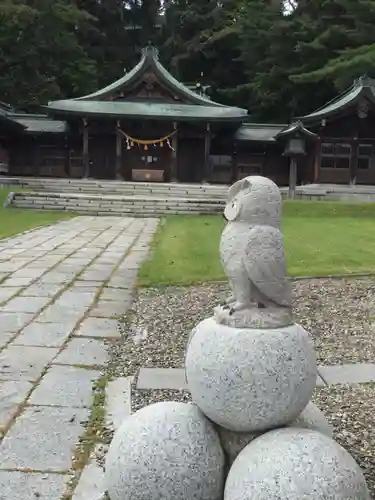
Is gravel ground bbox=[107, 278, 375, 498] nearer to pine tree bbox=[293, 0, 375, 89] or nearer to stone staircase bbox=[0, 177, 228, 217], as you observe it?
stone staircase bbox=[0, 177, 228, 217]

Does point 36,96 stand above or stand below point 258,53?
below

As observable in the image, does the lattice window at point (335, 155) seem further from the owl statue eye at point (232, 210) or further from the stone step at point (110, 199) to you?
the owl statue eye at point (232, 210)

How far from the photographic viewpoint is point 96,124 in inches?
1137

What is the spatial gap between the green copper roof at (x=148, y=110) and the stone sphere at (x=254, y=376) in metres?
25.2

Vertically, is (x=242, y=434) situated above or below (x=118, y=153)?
above

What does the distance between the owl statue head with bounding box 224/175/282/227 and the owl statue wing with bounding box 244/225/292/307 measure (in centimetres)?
5

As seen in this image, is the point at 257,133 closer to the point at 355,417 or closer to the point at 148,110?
the point at 148,110

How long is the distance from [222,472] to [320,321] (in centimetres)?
392

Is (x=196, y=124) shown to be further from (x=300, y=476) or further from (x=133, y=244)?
(x=300, y=476)

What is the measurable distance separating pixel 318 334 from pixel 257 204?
3558 millimetres

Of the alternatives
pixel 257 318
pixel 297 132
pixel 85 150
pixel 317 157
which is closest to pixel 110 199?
pixel 85 150

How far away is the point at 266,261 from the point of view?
2578 millimetres

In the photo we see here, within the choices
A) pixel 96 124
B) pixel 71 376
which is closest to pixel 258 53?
pixel 96 124

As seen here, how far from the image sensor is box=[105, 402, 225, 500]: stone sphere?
2.52 m
